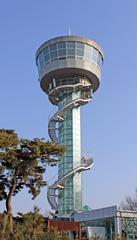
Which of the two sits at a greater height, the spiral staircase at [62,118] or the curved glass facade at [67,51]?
the curved glass facade at [67,51]

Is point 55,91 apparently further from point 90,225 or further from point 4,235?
point 4,235

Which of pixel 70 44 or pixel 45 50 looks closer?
pixel 70 44

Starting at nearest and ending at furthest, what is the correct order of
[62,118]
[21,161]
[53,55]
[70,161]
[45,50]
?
[21,161] < [70,161] < [62,118] < [53,55] < [45,50]

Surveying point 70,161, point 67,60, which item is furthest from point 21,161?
point 67,60

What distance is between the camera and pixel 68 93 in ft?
190

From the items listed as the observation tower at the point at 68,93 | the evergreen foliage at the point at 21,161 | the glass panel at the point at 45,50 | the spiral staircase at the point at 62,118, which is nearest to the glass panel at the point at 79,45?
the observation tower at the point at 68,93

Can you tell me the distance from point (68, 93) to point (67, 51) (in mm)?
5865

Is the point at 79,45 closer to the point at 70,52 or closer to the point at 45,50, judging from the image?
the point at 70,52

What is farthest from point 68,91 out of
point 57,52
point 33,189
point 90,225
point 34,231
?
point 34,231

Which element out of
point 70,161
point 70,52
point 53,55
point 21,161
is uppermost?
point 70,52

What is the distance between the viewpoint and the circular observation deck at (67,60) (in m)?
56.9

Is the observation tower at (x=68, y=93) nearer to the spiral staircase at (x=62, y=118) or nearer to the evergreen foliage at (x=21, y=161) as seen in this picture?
the spiral staircase at (x=62, y=118)

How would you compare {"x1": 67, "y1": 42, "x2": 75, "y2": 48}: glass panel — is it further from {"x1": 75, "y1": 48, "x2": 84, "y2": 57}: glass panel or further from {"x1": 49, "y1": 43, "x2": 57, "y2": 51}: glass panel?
{"x1": 49, "y1": 43, "x2": 57, "y2": 51}: glass panel

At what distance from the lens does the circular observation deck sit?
56.9 metres
